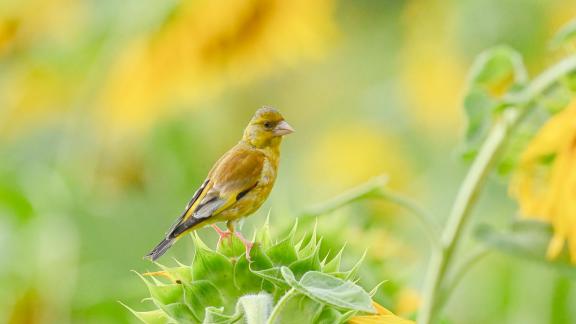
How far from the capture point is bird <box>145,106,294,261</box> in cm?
58

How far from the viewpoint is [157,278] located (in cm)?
67

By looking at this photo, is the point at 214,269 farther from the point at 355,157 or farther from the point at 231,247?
the point at 355,157

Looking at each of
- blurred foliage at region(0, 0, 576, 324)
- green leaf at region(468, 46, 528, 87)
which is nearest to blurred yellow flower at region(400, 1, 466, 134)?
blurred foliage at region(0, 0, 576, 324)

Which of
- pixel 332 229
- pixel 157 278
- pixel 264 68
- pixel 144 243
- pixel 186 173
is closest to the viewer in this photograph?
pixel 157 278

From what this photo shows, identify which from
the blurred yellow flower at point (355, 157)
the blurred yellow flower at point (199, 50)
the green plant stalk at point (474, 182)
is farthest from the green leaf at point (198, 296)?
the blurred yellow flower at point (355, 157)

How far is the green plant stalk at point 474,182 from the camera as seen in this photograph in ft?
2.69

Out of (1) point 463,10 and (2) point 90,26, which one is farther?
(1) point 463,10

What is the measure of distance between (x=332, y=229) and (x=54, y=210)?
0.71m

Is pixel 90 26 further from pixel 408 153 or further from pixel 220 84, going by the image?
pixel 408 153

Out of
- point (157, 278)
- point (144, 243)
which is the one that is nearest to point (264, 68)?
point (144, 243)

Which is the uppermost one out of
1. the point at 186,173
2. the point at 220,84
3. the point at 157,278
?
the point at 220,84

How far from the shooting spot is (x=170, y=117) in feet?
5.69

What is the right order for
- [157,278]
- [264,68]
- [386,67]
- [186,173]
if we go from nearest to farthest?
[157,278], [186,173], [264,68], [386,67]

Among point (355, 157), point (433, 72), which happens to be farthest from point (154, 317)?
point (355, 157)
